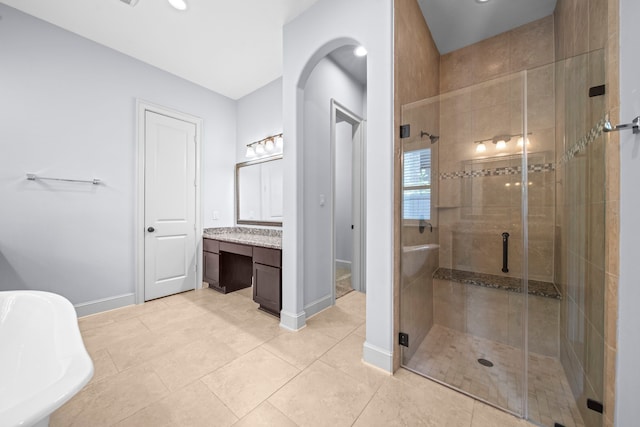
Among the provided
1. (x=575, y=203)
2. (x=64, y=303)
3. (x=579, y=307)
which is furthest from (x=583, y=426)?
(x=64, y=303)

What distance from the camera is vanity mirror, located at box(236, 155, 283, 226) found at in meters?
3.28

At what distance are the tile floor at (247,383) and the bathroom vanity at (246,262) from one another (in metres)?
0.31

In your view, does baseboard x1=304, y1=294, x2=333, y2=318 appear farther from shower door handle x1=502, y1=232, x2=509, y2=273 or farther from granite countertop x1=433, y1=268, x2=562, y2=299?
shower door handle x1=502, y1=232, x2=509, y2=273

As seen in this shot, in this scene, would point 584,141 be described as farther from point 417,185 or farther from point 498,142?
point 417,185

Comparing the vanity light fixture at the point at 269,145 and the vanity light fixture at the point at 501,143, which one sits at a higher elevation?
the vanity light fixture at the point at 269,145

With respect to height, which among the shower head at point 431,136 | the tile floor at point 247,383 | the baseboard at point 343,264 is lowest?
the tile floor at point 247,383

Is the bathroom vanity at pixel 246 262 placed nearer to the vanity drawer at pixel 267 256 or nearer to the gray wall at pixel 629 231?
the vanity drawer at pixel 267 256

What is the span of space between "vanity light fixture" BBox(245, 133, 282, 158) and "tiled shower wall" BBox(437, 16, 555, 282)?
202 cm

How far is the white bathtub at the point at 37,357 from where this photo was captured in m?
0.50

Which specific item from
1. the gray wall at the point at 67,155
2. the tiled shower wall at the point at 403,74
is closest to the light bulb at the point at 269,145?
the gray wall at the point at 67,155

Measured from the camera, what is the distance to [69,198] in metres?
2.42

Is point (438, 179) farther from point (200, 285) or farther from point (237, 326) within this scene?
point (200, 285)

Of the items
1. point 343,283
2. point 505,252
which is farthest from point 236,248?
point 505,252

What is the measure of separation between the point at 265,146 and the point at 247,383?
277 centimetres
